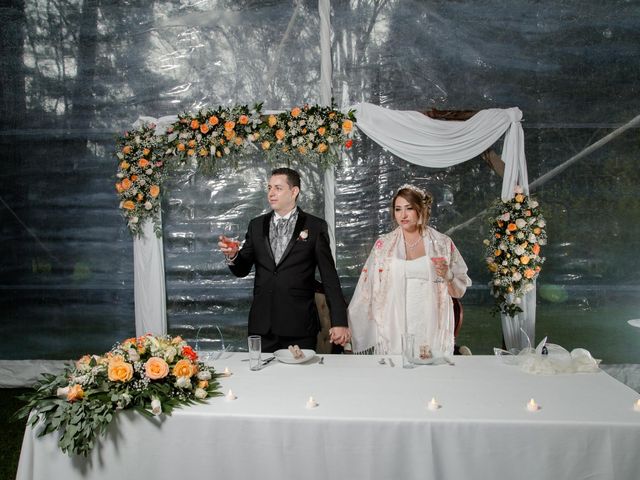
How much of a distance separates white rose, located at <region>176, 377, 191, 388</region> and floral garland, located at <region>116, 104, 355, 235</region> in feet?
9.45

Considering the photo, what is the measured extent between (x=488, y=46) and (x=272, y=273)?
359cm

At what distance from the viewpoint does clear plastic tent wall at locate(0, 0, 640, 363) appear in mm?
6172

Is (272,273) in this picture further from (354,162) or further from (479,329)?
(479,329)

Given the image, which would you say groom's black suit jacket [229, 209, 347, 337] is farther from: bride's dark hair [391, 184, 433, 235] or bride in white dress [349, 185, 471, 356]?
bride's dark hair [391, 184, 433, 235]

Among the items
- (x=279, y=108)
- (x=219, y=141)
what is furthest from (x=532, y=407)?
(x=279, y=108)

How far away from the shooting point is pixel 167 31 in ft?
20.7

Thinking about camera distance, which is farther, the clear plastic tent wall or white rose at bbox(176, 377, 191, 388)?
the clear plastic tent wall

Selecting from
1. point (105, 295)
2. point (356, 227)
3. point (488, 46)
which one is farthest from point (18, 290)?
point (488, 46)

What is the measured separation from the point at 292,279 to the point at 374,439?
179cm

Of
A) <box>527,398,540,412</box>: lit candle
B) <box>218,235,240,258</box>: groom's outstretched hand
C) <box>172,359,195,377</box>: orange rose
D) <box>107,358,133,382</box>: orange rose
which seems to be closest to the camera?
<box>527,398,540,412</box>: lit candle

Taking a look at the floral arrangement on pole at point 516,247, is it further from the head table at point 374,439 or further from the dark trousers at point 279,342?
the head table at point 374,439

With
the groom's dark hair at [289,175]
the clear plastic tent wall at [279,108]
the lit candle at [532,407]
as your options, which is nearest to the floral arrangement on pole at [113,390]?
the lit candle at [532,407]

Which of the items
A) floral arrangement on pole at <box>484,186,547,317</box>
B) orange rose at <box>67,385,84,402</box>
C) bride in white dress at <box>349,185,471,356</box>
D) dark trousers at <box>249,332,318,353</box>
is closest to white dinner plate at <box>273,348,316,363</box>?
dark trousers at <box>249,332,318,353</box>

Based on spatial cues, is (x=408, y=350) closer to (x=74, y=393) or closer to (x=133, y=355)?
(x=133, y=355)
